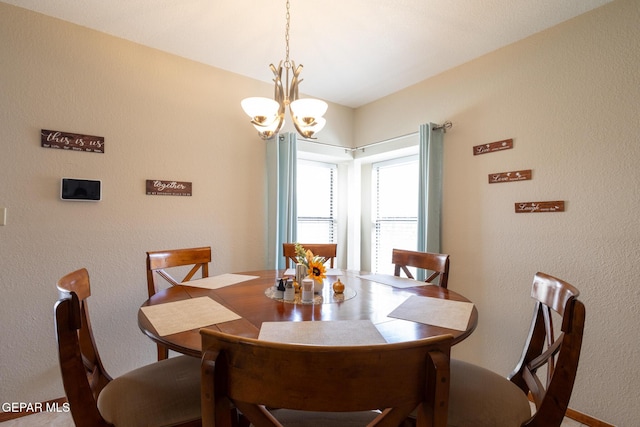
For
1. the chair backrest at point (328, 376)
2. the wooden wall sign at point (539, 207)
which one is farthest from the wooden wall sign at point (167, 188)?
the wooden wall sign at point (539, 207)

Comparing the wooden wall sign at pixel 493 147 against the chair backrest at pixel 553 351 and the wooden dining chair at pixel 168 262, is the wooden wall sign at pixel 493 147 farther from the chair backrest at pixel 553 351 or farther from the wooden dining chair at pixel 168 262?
the wooden dining chair at pixel 168 262

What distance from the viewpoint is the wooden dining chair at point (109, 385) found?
880 mm

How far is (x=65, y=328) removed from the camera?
87 centimetres

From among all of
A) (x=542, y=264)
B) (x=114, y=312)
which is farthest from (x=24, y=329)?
(x=542, y=264)

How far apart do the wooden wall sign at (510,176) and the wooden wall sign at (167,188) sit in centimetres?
234

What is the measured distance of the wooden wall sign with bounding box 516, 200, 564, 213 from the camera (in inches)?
76.1

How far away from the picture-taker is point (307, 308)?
132 cm

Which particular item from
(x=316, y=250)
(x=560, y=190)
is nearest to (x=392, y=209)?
(x=316, y=250)

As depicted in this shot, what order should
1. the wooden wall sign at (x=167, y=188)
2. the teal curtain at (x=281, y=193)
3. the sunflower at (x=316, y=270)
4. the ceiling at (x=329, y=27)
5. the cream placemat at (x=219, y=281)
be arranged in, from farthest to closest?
the teal curtain at (x=281, y=193) → the wooden wall sign at (x=167, y=188) → the ceiling at (x=329, y=27) → the cream placemat at (x=219, y=281) → the sunflower at (x=316, y=270)

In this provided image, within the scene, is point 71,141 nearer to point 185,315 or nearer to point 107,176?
point 107,176

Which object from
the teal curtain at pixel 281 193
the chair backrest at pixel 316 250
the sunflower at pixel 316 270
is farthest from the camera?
the teal curtain at pixel 281 193

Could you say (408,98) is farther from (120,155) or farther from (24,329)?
(24,329)

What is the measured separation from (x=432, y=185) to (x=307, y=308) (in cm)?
169

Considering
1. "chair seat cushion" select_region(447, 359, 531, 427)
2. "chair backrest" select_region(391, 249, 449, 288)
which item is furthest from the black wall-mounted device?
"chair seat cushion" select_region(447, 359, 531, 427)
